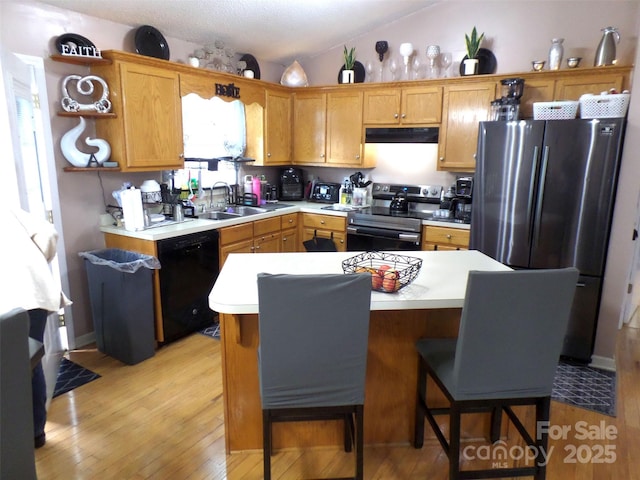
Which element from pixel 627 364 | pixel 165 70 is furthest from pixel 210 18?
pixel 627 364

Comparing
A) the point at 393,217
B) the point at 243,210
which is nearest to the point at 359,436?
the point at 393,217

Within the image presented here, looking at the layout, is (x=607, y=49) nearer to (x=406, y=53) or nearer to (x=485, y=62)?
(x=485, y=62)

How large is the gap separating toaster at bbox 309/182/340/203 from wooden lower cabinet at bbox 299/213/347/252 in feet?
1.49

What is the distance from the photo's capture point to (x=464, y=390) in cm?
169

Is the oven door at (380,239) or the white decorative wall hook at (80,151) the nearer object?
the white decorative wall hook at (80,151)

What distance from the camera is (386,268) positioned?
1.94 m

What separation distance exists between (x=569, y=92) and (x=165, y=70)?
10.5 ft

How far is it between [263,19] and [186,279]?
7.59ft

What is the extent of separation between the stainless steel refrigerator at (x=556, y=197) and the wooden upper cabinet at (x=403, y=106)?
2.64 ft

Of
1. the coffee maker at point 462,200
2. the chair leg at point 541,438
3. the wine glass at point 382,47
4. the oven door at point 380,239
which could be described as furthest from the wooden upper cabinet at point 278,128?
the chair leg at point 541,438

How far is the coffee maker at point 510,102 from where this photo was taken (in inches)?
134

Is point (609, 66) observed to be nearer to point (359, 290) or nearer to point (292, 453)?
point (359, 290)

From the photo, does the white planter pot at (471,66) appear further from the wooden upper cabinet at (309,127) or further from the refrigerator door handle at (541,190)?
the wooden upper cabinet at (309,127)

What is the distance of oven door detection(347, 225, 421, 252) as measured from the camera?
154 inches
